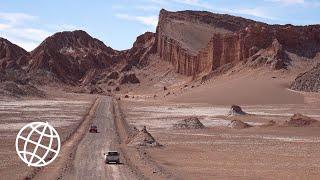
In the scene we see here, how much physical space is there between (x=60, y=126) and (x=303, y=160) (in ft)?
93.9

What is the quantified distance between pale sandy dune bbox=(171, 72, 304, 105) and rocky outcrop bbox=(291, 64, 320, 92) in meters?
2.28

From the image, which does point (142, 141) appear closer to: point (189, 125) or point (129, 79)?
point (189, 125)

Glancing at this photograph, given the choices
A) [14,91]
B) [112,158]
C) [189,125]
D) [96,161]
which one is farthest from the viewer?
[14,91]

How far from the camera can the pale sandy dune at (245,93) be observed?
11194 cm

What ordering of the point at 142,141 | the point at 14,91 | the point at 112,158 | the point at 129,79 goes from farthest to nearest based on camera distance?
the point at 129,79 < the point at 14,91 < the point at 142,141 < the point at 112,158

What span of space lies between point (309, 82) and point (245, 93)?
1183 centimetres

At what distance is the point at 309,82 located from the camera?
11638cm

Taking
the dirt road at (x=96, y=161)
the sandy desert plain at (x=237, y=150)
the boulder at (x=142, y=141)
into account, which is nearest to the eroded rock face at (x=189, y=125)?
the sandy desert plain at (x=237, y=150)

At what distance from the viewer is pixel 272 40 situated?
14125cm

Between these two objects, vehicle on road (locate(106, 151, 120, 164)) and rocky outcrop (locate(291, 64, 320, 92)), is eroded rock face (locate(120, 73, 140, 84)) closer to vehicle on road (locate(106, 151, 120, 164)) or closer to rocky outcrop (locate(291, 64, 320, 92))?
rocky outcrop (locate(291, 64, 320, 92))

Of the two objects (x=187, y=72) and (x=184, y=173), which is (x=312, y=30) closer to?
(x=187, y=72)

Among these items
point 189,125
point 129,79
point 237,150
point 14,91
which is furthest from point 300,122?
point 129,79

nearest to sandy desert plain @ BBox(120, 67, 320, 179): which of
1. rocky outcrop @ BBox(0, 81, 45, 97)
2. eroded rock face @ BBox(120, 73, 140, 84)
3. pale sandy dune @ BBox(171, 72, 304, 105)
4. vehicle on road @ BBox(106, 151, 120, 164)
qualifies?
vehicle on road @ BBox(106, 151, 120, 164)

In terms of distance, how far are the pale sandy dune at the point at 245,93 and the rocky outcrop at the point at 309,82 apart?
228 centimetres
